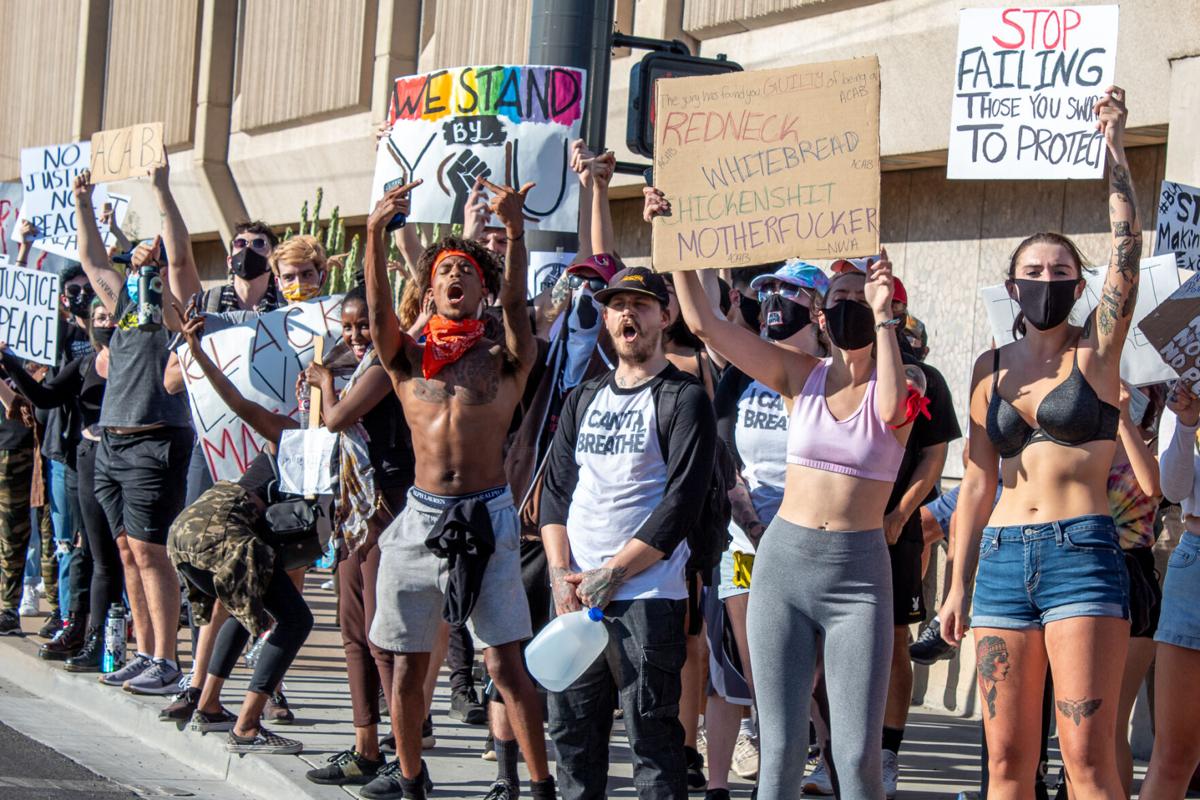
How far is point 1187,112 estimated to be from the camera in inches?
308

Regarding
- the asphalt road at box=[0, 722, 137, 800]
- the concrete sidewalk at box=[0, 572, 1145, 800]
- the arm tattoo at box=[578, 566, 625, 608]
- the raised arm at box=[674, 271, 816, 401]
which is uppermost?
the raised arm at box=[674, 271, 816, 401]

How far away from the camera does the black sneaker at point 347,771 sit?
260 inches

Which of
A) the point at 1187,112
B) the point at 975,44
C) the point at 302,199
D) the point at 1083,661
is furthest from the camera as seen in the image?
the point at 302,199

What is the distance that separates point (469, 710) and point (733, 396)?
97.0 inches

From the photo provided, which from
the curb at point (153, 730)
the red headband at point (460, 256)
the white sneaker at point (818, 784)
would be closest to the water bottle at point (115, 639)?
the curb at point (153, 730)

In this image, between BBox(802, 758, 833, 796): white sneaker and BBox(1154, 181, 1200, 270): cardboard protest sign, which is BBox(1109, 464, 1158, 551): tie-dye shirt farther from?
BBox(802, 758, 833, 796): white sneaker

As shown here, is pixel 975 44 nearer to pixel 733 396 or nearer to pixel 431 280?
pixel 733 396

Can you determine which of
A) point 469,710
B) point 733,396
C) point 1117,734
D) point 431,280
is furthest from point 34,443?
point 1117,734

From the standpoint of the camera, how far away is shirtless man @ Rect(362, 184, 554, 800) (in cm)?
603

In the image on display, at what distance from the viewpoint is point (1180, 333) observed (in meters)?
5.11

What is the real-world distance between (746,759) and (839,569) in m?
2.25

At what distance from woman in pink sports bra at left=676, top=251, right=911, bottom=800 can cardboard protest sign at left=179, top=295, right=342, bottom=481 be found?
2.97 metres

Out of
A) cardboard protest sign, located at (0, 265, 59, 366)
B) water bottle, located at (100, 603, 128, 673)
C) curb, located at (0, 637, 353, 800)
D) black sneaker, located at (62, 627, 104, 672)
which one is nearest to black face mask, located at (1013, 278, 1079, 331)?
curb, located at (0, 637, 353, 800)

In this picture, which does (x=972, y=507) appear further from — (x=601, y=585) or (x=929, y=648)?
(x=929, y=648)
